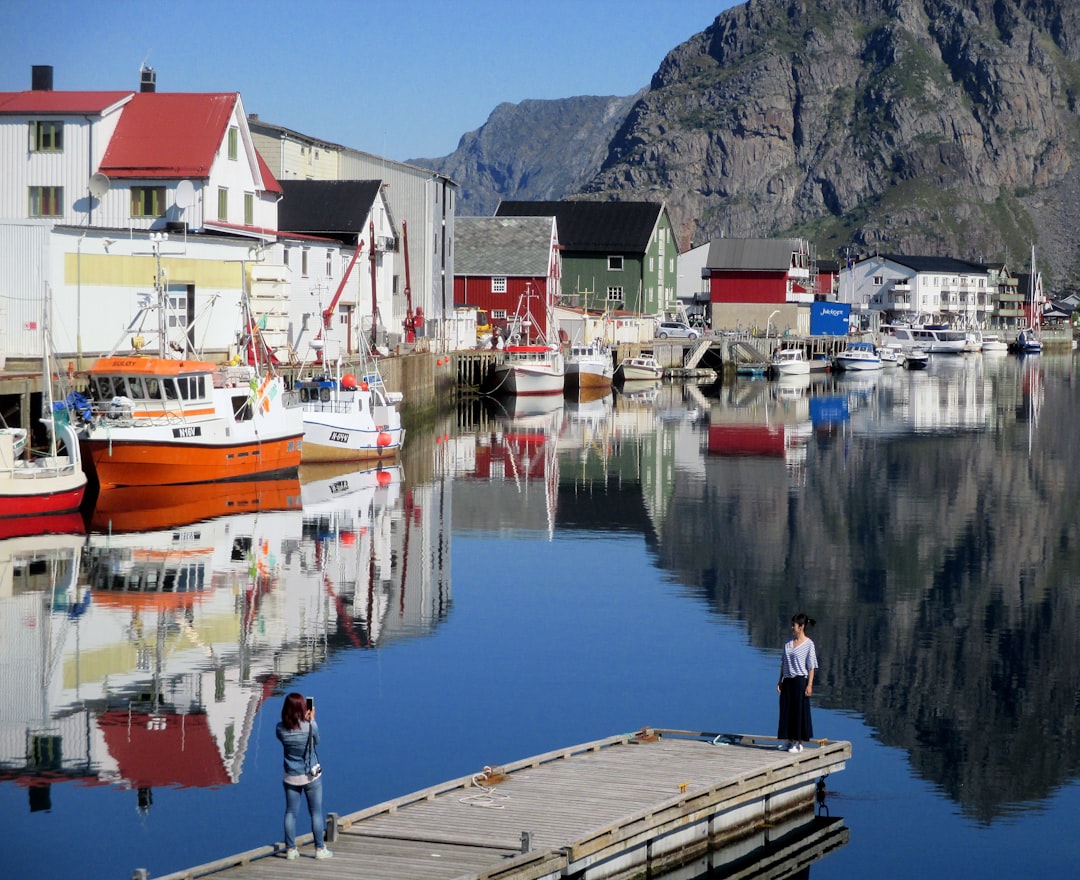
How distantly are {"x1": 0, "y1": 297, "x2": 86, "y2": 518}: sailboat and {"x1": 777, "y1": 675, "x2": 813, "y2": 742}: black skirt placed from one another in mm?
21485

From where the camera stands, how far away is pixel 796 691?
1725 centimetres

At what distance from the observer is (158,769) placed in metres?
18.2

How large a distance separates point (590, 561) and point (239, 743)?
15152 mm

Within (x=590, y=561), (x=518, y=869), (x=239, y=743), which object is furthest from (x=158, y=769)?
(x=590, y=561)

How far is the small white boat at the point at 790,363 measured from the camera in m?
105

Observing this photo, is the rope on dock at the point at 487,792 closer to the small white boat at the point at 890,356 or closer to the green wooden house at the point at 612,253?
the green wooden house at the point at 612,253

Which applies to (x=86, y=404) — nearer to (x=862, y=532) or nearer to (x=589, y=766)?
(x=862, y=532)

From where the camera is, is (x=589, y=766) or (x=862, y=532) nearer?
(x=589, y=766)

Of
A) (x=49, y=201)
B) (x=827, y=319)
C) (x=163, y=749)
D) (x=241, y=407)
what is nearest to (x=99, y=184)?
(x=49, y=201)

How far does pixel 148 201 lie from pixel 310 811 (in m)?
41.2

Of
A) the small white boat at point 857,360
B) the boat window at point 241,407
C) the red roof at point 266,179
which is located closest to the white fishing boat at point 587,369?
the red roof at point 266,179

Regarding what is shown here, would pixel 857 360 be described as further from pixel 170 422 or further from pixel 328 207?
pixel 170 422

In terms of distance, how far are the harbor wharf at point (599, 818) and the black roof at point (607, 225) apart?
94.4m

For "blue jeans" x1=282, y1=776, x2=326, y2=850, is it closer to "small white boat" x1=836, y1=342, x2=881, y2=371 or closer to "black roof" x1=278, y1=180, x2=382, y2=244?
"black roof" x1=278, y1=180, x2=382, y2=244
